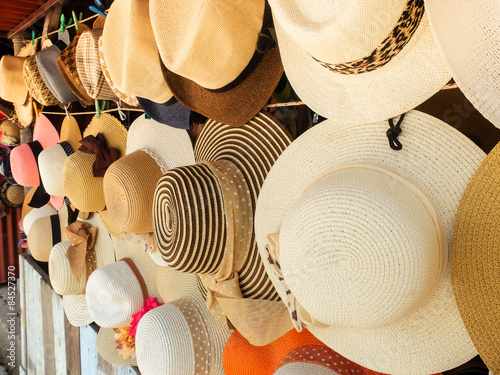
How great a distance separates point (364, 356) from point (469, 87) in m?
0.75

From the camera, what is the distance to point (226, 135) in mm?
1502

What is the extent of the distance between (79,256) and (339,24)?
97.7 inches

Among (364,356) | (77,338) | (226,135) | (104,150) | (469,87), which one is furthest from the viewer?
(77,338)

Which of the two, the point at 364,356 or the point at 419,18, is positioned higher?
the point at 419,18

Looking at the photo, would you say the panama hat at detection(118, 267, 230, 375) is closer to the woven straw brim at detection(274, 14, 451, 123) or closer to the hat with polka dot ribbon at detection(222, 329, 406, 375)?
the hat with polka dot ribbon at detection(222, 329, 406, 375)

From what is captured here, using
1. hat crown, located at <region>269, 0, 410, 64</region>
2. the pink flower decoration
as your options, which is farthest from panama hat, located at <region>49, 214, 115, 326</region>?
hat crown, located at <region>269, 0, 410, 64</region>

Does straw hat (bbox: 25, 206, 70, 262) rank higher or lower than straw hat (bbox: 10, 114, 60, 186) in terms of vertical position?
lower

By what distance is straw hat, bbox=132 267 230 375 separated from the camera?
159 cm

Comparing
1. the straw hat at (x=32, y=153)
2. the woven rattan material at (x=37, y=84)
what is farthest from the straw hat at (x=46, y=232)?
the woven rattan material at (x=37, y=84)

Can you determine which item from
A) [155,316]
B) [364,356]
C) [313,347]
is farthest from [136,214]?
[364,356]

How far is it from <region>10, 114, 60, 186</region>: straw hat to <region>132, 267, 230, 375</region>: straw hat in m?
1.96

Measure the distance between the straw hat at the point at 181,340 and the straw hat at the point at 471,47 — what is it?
1401mm

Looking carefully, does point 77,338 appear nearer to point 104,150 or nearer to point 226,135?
point 104,150

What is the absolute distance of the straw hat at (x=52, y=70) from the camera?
2.43 meters
